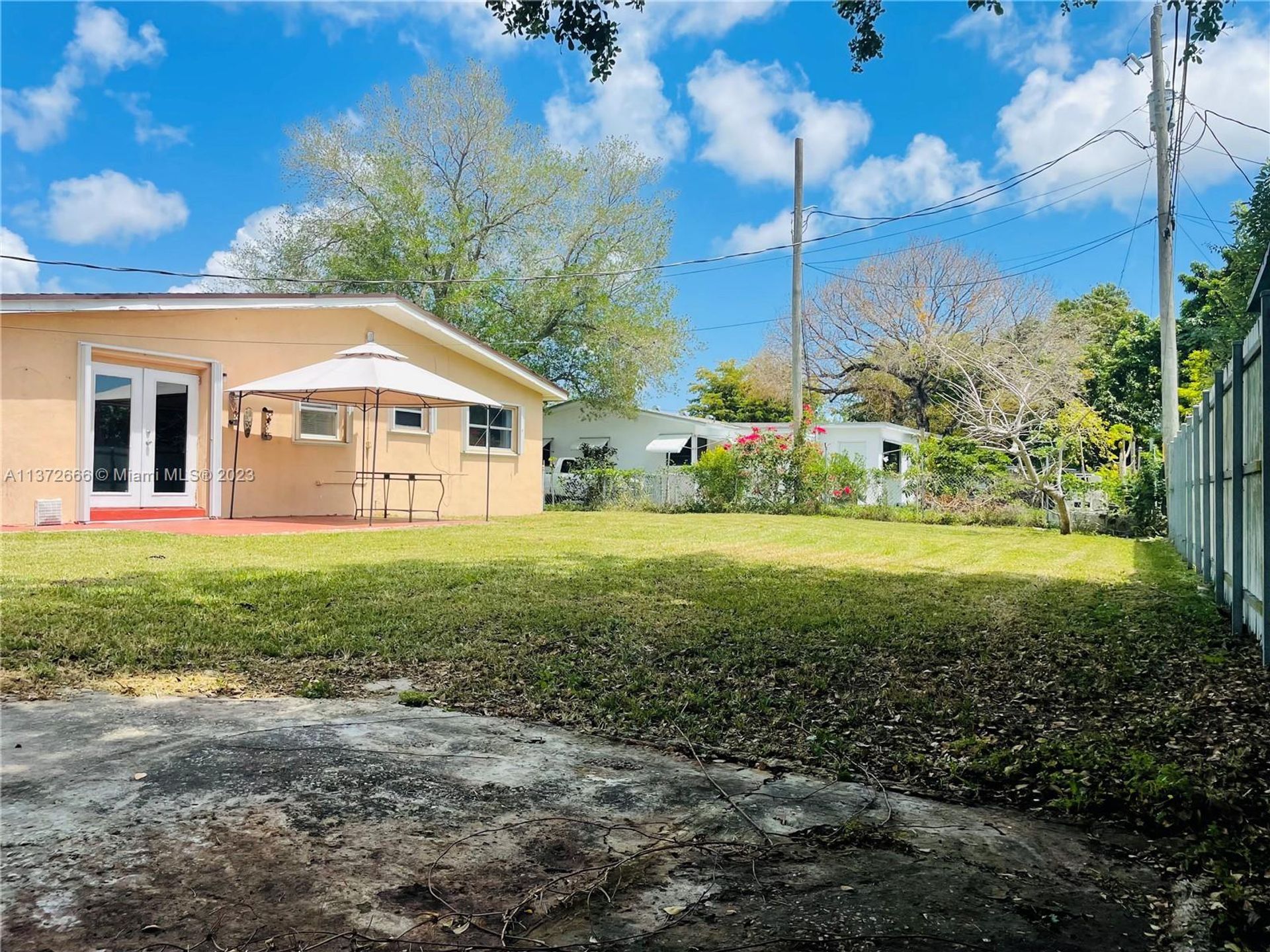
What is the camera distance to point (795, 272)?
784 inches

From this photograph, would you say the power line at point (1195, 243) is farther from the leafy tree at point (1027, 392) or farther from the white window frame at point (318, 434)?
the white window frame at point (318, 434)

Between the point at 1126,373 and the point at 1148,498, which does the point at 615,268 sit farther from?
the point at 1126,373

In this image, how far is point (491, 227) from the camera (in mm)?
26359

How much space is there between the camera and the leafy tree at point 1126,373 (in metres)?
26.5

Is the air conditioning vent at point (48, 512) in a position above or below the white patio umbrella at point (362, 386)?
below

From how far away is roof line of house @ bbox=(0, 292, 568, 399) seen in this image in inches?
399

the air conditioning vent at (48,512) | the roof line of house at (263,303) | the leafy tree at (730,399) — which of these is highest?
the leafy tree at (730,399)

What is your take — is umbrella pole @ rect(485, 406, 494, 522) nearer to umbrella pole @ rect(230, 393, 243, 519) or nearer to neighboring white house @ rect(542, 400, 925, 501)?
umbrella pole @ rect(230, 393, 243, 519)

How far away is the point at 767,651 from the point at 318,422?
11.7 m

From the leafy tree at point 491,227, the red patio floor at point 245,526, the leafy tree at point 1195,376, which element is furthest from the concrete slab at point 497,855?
the leafy tree at point 1195,376

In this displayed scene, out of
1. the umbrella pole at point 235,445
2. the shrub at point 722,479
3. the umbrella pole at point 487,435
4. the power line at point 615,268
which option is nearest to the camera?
the umbrella pole at point 235,445

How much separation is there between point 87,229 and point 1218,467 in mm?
21270

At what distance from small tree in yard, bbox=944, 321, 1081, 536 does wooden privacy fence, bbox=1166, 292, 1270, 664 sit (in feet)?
25.8

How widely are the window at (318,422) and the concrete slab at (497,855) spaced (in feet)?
38.1
